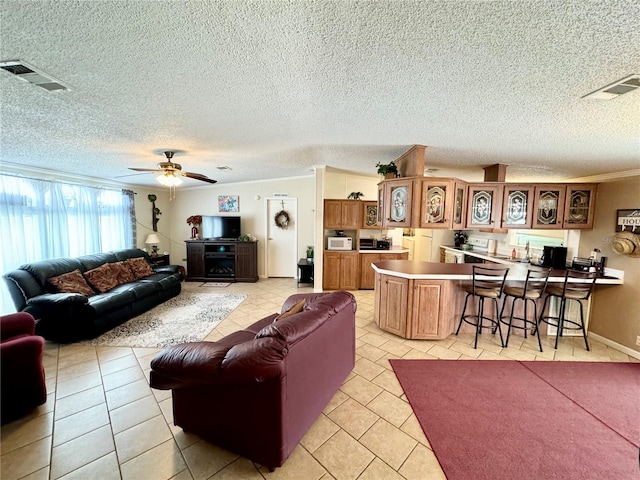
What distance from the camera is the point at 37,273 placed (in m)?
3.38

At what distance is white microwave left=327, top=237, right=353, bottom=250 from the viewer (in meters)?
5.54

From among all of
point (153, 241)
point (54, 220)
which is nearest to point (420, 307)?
point (54, 220)

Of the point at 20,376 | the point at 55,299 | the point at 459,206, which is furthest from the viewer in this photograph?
the point at 459,206

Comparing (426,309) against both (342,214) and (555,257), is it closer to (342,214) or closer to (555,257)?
(555,257)

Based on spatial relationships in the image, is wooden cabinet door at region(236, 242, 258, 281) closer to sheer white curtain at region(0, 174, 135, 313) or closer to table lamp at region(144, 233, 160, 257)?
table lamp at region(144, 233, 160, 257)

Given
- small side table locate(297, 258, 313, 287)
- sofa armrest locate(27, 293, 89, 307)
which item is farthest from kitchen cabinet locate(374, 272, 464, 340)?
sofa armrest locate(27, 293, 89, 307)

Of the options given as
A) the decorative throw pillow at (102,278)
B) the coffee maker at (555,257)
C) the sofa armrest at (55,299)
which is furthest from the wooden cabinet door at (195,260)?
the coffee maker at (555,257)

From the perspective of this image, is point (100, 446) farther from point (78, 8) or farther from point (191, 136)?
point (191, 136)

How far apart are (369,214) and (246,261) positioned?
127 inches

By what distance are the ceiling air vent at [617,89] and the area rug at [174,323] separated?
430 centimetres

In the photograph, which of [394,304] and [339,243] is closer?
[394,304]

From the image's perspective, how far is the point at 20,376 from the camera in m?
1.94

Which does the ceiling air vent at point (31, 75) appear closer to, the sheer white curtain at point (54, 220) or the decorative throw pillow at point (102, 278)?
the sheer white curtain at point (54, 220)

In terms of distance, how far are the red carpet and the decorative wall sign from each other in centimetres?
165
